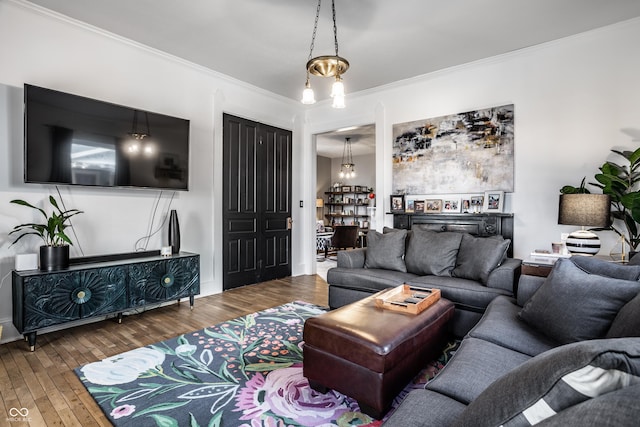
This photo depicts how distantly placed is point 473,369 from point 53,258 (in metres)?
3.36

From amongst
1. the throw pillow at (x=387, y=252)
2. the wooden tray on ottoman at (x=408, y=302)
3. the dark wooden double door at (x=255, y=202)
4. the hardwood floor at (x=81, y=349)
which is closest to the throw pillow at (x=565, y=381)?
the wooden tray on ottoman at (x=408, y=302)

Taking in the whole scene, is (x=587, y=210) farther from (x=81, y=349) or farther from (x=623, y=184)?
(x=81, y=349)

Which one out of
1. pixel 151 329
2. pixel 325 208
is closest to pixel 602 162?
pixel 151 329

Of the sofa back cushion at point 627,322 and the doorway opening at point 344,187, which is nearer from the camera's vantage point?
the sofa back cushion at point 627,322

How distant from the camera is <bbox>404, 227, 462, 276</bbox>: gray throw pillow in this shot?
3.37 metres

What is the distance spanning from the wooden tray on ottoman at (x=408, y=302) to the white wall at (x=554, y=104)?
2104 mm

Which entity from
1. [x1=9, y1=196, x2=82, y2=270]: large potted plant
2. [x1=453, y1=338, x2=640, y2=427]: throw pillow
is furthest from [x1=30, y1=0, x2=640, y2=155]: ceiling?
[x1=453, y1=338, x2=640, y2=427]: throw pillow

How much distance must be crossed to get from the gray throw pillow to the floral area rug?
86 centimetres

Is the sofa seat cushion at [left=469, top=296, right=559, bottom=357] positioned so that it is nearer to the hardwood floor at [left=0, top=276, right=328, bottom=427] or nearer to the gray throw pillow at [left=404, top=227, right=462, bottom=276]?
the gray throw pillow at [left=404, top=227, right=462, bottom=276]

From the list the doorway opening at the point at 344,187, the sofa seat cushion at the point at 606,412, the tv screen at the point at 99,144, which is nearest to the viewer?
the sofa seat cushion at the point at 606,412

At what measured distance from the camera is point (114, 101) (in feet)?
12.0

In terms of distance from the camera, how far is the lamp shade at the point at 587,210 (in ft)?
9.28

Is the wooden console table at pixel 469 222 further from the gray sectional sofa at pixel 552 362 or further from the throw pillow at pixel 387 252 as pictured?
the gray sectional sofa at pixel 552 362

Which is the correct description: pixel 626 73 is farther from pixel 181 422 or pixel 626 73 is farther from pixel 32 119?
pixel 32 119
